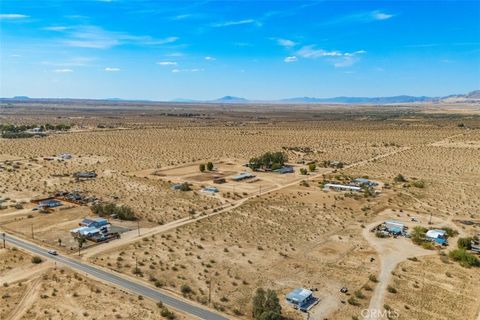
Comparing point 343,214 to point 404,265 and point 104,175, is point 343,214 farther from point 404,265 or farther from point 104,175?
point 104,175

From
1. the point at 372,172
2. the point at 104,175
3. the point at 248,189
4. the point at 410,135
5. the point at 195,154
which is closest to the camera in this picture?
the point at 248,189

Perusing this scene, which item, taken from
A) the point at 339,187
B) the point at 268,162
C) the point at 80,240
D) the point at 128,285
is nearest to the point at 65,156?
the point at 268,162

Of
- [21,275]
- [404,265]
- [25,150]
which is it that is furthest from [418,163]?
[25,150]

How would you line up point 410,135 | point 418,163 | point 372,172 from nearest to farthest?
point 372,172 < point 418,163 < point 410,135

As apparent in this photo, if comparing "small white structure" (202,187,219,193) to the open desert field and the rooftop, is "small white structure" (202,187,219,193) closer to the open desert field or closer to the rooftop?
the open desert field

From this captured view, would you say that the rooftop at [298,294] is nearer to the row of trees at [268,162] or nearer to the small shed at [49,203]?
the small shed at [49,203]

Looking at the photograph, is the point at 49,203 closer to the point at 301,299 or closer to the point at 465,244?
the point at 301,299
